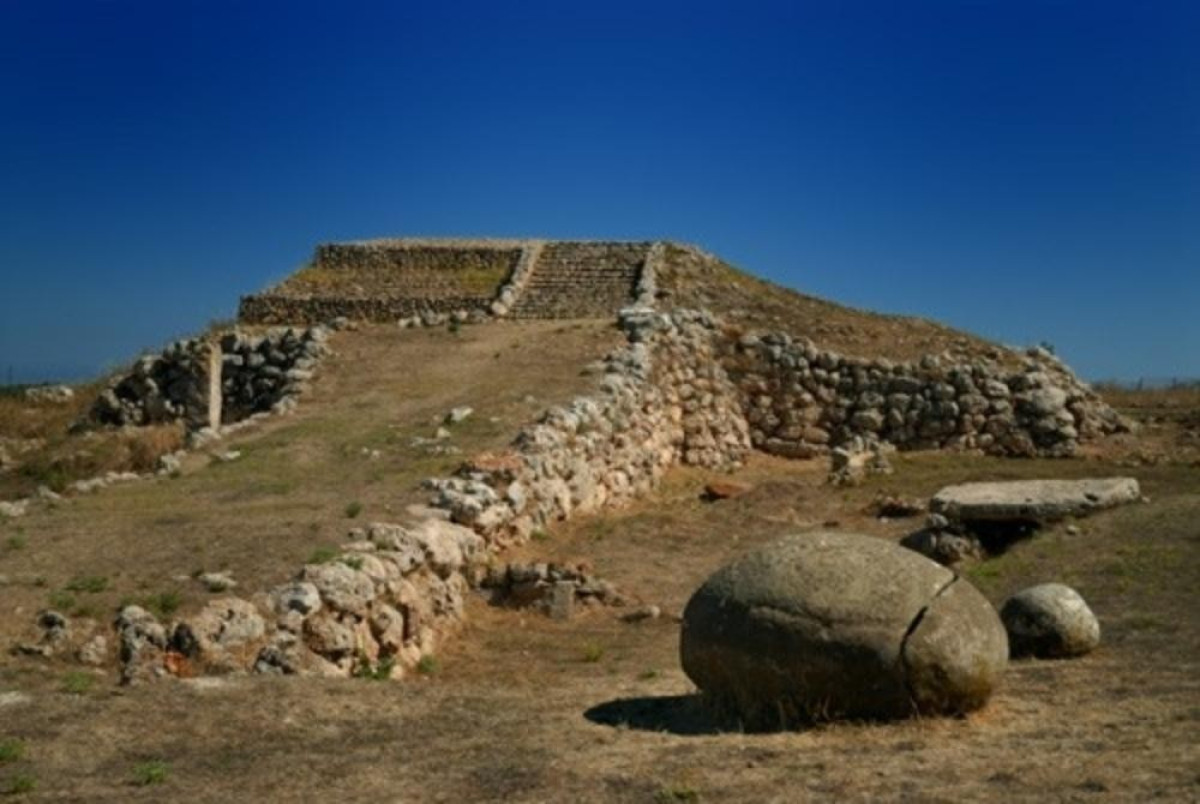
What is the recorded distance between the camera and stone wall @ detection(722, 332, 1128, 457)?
91.3ft

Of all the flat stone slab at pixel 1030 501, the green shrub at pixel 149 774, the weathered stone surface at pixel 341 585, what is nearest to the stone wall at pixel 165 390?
the weathered stone surface at pixel 341 585

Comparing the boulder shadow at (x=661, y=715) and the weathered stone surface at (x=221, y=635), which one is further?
the weathered stone surface at (x=221, y=635)

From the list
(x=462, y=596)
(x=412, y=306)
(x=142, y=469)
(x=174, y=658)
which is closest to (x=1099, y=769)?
(x=174, y=658)

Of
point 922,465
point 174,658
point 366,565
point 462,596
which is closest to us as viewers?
point 174,658

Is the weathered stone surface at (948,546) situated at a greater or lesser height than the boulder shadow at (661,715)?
greater

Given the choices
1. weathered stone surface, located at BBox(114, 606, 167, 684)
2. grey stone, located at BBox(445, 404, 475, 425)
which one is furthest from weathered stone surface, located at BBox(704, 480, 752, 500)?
weathered stone surface, located at BBox(114, 606, 167, 684)

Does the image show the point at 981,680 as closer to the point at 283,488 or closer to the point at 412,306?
the point at 283,488

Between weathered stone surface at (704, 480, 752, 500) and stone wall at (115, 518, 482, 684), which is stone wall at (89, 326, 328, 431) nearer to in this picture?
weathered stone surface at (704, 480, 752, 500)

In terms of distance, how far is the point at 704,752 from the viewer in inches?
326

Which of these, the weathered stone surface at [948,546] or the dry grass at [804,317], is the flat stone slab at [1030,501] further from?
the dry grass at [804,317]

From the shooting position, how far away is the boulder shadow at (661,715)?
912 cm

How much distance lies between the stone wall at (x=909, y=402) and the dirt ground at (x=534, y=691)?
573 cm

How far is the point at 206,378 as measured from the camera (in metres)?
26.4

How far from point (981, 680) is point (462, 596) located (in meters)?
7.74
